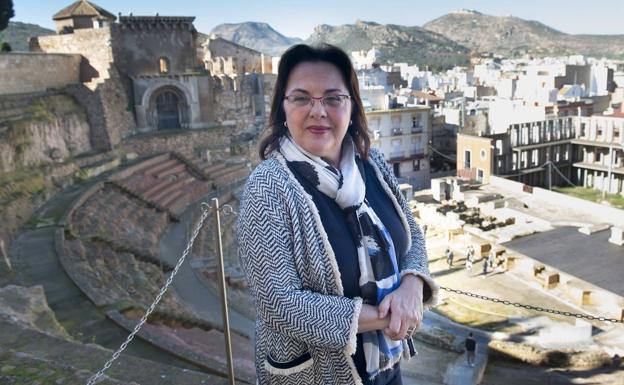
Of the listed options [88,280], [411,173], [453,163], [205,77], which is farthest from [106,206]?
[453,163]

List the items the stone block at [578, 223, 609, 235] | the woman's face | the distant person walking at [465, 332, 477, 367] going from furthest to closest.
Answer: the stone block at [578, 223, 609, 235]
the distant person walking at [465, 332, 477, 367]
the woman's face

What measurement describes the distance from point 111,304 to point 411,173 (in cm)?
2591

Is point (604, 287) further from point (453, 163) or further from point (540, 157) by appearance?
point (453, 163)

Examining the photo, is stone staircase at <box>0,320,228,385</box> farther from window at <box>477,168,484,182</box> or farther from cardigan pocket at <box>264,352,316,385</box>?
window at <box>477,168,484,182</box>

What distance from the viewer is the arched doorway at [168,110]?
25.7 metres

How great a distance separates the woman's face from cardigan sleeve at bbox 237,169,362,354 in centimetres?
29

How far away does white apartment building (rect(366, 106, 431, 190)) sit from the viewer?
99.2 ft

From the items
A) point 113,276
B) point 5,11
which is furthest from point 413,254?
point 5,11

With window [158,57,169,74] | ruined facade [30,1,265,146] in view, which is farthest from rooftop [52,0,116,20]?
window [158,57,169,74]

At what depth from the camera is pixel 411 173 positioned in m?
31.8

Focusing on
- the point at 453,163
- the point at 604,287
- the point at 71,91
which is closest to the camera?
the point at 604,287

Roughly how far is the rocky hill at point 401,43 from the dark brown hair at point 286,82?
10147cm

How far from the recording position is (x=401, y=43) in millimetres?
116500

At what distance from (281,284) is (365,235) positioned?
451mm
